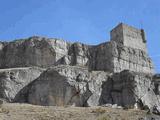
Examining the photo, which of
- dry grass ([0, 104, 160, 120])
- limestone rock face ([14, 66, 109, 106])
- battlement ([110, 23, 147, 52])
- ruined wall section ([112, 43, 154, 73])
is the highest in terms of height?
battlement ([110, 23, 147, 52])

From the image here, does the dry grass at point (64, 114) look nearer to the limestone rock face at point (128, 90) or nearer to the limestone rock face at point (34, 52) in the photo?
the limestone rock face at point (128, 90)

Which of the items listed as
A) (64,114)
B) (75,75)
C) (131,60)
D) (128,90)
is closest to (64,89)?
(75,75)

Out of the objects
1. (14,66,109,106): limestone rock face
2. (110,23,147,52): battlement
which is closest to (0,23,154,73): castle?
(110,23,147,52): battlement

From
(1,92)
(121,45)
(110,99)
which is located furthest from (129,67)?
(1,92)

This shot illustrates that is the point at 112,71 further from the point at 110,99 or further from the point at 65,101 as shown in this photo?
the point at 65,101

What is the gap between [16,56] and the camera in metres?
68.6

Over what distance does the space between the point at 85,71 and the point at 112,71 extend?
8.54 meters

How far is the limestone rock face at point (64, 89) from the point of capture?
5553 centimetres

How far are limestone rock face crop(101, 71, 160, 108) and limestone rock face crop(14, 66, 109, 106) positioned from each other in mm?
1786

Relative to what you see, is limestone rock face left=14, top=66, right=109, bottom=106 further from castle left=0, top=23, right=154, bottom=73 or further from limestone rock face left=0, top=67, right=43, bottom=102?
castle left=0, top=23, right=154, bottom=73

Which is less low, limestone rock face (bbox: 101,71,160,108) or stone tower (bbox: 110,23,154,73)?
stone tower (bbox: 110,23,154,73)

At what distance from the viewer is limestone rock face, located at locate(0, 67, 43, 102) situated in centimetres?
5675

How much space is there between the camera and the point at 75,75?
191 feet

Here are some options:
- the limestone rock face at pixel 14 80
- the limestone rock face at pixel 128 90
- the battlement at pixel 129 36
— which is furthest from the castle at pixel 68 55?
the limestone rock face at pixel 14 80
